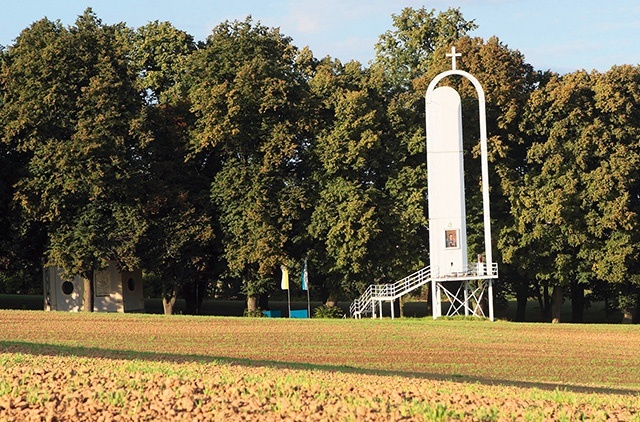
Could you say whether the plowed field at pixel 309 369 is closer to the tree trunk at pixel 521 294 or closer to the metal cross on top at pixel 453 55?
the metal cross on top at pixel 453 55

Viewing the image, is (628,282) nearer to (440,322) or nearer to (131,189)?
(440,322)

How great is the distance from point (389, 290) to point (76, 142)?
1579 centimetres

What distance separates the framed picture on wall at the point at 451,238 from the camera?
4878 centimetres

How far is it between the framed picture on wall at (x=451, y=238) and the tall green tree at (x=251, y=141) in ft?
24.4

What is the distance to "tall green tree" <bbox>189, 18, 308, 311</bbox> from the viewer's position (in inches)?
2036

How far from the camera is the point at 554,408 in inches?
467

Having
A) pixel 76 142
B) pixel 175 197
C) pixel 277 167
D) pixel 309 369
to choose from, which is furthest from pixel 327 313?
pixel 309 369

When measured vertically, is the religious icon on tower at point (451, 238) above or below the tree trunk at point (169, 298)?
above

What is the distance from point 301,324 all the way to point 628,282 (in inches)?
806

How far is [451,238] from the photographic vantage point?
1924 inches

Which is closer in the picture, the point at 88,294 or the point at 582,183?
the point at 582,183

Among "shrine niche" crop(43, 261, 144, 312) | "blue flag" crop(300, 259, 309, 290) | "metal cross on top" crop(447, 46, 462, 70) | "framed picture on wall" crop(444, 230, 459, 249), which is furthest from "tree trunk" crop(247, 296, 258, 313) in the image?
"metal cross on top" crop(447, 46, 462, 70)

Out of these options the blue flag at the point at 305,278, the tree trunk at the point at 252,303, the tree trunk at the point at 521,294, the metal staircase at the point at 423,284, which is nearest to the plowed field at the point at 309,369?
A: the metal staircase at the point at 423,284

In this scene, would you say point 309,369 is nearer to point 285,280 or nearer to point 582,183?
point 285,280
